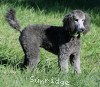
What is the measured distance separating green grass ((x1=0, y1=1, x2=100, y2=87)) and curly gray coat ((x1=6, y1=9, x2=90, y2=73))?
223 millimetres

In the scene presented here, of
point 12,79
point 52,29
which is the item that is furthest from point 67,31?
point 12,79

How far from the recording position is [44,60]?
7719mm

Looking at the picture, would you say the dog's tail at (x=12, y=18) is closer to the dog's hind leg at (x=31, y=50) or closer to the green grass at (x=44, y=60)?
the dog's hind leg at (x=31, y=50)

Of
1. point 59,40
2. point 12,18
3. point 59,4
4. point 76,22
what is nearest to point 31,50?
point 59,40

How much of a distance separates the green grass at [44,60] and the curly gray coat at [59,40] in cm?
22

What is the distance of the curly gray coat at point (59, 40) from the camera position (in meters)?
6.81

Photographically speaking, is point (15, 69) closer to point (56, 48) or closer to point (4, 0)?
point (56, 48)

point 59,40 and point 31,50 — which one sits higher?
point 59,40

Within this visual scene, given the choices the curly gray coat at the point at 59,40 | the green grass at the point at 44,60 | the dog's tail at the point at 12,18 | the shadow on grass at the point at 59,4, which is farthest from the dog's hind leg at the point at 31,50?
the shadow on grass at the point at 59,4

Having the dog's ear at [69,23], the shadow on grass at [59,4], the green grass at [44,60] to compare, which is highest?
the dog's ear at [69,23]

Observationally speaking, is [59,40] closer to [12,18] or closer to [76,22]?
[76,22]

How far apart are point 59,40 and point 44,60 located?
0.85 meters

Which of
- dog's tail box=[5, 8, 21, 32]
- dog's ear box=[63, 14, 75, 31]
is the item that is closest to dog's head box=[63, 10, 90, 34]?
dog's ear box=[63, 14, 75, 31]

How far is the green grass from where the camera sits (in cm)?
615
